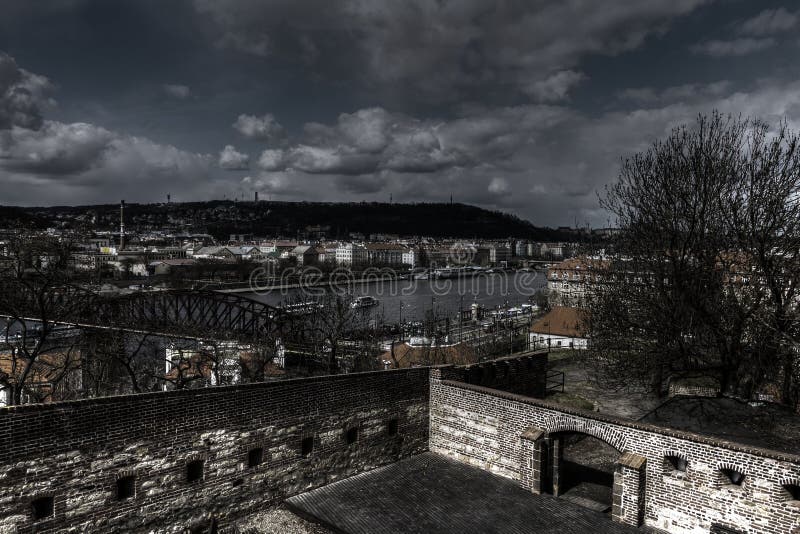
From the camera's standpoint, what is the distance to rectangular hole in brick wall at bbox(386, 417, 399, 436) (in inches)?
569

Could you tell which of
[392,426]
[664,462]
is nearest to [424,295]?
[392,426]

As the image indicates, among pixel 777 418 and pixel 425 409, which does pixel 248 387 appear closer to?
pixel 425 409

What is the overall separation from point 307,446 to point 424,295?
308 ft

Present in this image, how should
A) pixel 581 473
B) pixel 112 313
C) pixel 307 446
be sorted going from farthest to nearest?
pixel 112 313
pixel 581 473
pixel 307 446

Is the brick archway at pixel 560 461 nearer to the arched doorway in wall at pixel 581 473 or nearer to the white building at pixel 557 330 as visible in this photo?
the arched doorway in wall at pixel 581 473

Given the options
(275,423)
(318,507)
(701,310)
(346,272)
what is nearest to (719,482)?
(701,310)

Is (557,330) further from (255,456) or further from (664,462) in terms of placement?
(255,456)

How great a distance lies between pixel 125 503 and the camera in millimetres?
10102

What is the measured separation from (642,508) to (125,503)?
10403 mm

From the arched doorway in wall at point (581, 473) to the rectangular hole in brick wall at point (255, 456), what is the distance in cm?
674

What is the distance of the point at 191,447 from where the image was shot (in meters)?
10.9

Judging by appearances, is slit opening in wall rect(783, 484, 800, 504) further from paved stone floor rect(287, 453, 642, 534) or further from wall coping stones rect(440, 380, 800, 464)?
paved stone floor rect(287, 453, 642, 534)

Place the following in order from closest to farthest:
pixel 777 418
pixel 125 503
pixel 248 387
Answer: pixel 125 503 → pixel 248 387 → pixel 777 418

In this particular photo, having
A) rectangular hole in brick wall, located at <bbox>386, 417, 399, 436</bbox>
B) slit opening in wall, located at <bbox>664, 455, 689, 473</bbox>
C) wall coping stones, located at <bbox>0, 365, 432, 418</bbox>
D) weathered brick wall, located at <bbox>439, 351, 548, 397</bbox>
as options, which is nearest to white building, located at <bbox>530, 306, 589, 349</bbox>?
weathered brick wall, located at <bbox>439, 351, 548, 397</bbox>
